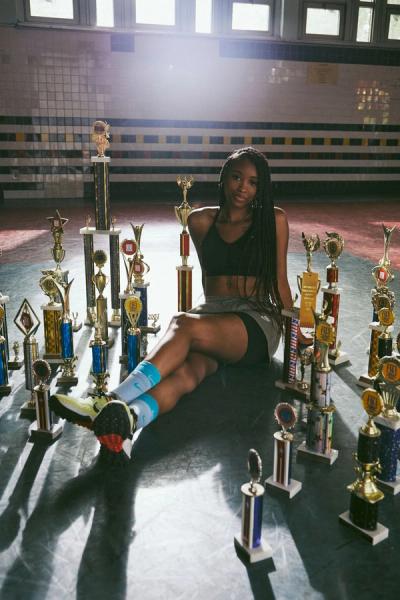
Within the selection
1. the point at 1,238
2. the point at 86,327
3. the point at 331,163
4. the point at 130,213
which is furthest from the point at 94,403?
the point at 331,163

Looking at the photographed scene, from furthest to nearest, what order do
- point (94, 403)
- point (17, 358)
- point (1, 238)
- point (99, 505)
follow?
point (1, 238) < point (17, 358) < point (94, 403) < point (99, 505)

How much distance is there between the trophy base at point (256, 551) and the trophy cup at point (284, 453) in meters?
0.25

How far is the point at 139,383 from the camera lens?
1895 millimetres

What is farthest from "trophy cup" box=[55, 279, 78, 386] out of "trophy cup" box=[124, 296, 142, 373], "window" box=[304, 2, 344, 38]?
"window" box=[304, 2, 344, 38]

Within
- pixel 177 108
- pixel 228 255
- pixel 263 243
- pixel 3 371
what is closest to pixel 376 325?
pixel 263 243

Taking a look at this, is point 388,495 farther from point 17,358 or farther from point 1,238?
point 1,238

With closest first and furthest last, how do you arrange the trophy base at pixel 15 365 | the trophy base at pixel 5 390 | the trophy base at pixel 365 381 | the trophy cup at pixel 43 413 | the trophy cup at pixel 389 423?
the trophy cup at pixel 389 423 < the trophy cup at pixel 43 413 < the trophy base at pixel 5 390 < the trophy base at pixel 365 381 < the trophy base at pixel 15 365

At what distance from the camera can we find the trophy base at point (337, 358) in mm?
2586

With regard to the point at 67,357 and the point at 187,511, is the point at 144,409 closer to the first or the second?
the point at 187,511

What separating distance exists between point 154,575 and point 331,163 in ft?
28.0

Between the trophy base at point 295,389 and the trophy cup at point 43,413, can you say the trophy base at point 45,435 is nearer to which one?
the trophy cup at point 43,413

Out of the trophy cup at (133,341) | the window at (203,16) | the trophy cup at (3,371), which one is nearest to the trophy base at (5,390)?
the trophy cup at (3,371)

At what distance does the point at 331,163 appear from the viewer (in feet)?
29.9

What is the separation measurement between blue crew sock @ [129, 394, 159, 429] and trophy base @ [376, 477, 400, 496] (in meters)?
0.73
